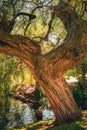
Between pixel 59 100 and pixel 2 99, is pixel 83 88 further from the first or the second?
pixel 59 100

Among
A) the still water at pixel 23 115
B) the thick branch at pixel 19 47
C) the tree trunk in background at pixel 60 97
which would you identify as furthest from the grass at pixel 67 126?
the still water at pixel 23 115

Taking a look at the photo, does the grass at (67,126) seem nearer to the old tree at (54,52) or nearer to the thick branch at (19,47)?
the old tree at (54,52)

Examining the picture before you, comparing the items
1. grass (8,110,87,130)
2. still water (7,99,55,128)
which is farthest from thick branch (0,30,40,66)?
still water (7,99,55,128)

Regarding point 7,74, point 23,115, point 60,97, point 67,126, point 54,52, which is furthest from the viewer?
point 23,115

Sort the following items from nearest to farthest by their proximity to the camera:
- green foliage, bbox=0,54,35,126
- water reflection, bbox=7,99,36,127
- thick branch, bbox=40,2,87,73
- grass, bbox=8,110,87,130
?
grass, bbox=8,110,87,130 → thick branch, bbox=40,2,87,73 → green foliage, bbox=0,54,35,126 → water reflection, bbox=7,99,36,127

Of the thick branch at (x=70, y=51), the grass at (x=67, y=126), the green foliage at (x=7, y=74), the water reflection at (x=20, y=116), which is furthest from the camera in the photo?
the water reflection at (x=20, y=116)

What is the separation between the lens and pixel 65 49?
494 inches

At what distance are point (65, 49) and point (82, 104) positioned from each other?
1155 centimetres

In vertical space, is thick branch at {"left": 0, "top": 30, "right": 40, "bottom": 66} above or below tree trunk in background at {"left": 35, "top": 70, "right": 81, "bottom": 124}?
above

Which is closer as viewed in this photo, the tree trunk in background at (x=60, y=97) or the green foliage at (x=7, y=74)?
the tree trunk in background at (x=60, y=97)

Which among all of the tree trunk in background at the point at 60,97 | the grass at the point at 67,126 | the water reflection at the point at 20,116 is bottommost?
the water reflection at the point at 20,116

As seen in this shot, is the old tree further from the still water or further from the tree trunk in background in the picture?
the still water

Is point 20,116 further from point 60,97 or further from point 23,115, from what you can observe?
point 60,97

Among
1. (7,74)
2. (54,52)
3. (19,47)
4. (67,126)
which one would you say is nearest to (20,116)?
(7,74)
